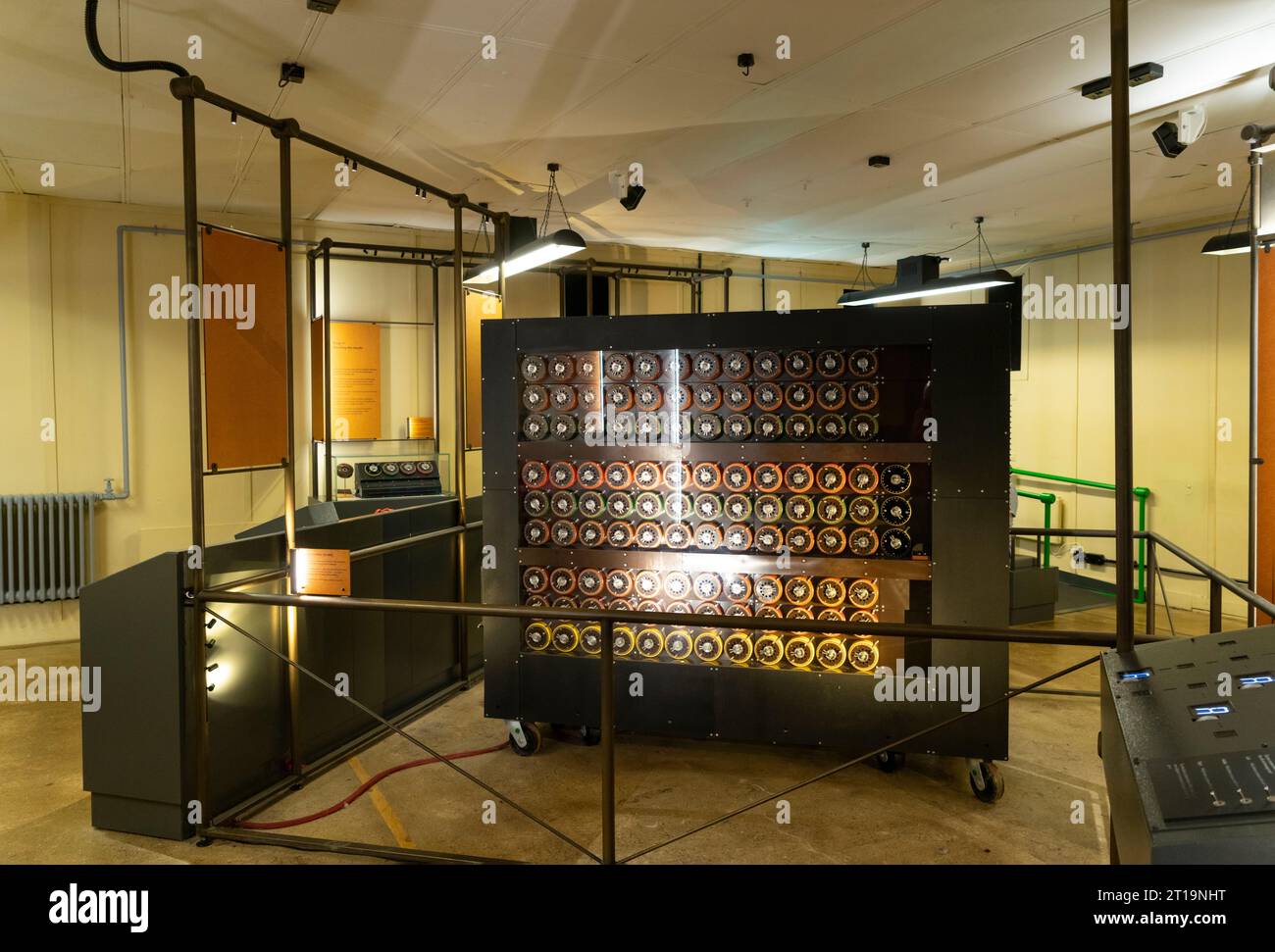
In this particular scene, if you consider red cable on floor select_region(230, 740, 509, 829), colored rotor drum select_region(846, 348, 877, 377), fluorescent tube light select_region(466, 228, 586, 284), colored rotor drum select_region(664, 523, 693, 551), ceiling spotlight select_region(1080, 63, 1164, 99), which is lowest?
red cable on floor select_region(230, 740, 509, 829)

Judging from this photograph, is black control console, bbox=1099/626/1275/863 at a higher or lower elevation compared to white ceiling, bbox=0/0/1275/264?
lower

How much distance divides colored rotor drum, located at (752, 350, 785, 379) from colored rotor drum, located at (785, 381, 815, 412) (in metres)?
0.10

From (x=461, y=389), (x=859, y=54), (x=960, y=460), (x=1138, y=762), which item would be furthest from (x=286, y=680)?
(x=859, y=54)

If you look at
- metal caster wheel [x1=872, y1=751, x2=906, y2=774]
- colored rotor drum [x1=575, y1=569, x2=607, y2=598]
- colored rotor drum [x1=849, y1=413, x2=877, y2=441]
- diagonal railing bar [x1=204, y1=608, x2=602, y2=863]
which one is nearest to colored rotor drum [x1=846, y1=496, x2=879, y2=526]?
colored rotor drum [x1=849, y1=413, x2=877, y2=441]

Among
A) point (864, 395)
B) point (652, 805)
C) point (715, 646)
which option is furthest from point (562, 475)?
point (652, 805)

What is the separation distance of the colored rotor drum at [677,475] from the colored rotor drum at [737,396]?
1.22 ft

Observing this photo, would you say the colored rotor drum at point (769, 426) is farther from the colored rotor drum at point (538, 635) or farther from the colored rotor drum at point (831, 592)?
the colored rotor drum at point (538, 635)

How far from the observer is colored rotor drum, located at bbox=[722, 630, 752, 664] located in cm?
419

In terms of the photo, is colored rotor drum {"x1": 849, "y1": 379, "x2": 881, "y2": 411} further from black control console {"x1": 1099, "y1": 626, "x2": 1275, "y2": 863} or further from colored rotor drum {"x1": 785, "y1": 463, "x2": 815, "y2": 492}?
black control console {"x1": 1099, "y1": 626, "x2": 1275, "y2": 863}

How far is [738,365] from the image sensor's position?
165 inches

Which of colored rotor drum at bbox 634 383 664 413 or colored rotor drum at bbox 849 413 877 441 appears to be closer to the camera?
colored rotor drum at bbox 849 413 877 441

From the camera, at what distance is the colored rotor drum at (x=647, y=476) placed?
427 centimetres

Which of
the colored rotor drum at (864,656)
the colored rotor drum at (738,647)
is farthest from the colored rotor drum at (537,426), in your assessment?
the colored rotor drum at (864,656)
